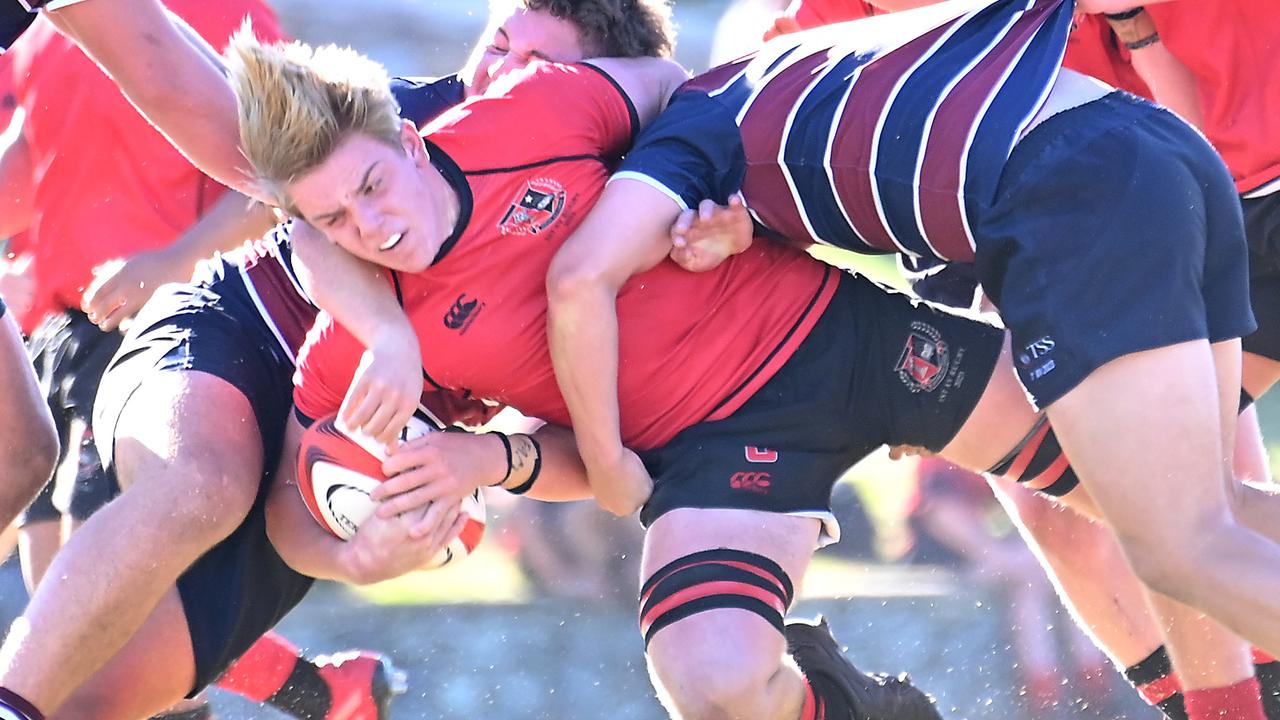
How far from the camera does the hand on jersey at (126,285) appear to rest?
3910mm

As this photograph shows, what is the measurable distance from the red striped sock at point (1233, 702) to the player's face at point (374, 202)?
2107mm

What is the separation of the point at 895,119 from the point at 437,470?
1.18 m

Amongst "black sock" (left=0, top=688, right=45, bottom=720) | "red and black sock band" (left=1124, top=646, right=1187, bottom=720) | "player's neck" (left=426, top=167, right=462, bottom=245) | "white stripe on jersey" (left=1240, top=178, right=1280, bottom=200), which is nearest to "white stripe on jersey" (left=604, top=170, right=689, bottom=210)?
"player's neck" (left=426, top=167, right=462, bottom=245)

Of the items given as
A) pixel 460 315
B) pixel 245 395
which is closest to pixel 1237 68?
pixel 460 315

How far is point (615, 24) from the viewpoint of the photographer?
345 cm

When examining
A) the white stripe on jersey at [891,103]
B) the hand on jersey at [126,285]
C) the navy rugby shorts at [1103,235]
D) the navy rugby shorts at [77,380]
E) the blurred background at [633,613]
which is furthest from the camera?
the blurred background at [633,613]

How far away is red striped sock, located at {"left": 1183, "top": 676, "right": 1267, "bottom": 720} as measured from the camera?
3.51 meters

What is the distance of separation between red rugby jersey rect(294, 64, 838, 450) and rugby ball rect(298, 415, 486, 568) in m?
0.11

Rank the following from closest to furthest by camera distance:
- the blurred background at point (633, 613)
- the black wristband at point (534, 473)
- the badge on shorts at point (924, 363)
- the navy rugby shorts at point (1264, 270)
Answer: the black wristband at point (534, 473), the badge on shorts at point (924, 363), the navy rugby shorts at point (1264, 270), the blurred background at point (633, 613)

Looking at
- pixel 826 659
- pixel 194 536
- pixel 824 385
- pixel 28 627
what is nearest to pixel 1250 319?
pixel 824 385

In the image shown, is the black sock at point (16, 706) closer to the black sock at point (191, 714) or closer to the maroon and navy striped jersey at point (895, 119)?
the black sock at point (191, 714)

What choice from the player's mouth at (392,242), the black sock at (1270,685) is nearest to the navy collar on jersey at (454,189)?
the player's mouth at (392,242)

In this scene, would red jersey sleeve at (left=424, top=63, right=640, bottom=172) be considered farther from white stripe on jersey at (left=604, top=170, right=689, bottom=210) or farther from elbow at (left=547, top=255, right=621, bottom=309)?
elbow at (left=547, top=255, right=621, bottom=309)

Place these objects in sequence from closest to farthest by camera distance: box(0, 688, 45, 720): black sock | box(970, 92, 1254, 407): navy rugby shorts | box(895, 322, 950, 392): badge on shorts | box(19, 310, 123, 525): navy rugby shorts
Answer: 1. box(970, 92, 1254, 407): navy rugby shorts
2. box(0, 688, 45, 720): black sock
3. box(895, 322, 950, 392): badge on shorts
4. box(19, 310, 123, 525): navy rugby shorts
